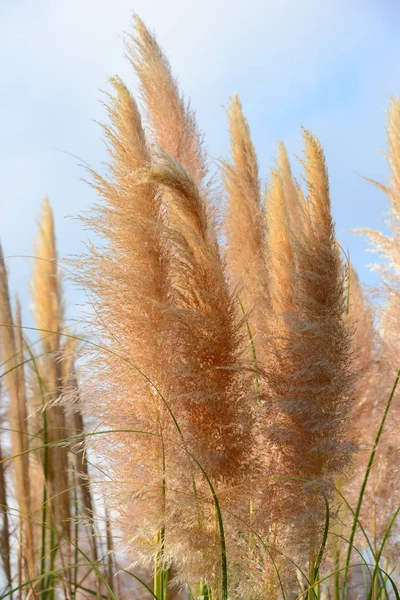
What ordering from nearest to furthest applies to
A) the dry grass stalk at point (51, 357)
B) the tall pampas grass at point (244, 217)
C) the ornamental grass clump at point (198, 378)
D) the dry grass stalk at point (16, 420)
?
the ornamental grass clump at point (198, 378)
the tall pampas grass at point (244, 217)
the dry grass stalk at point (16, 420)
the dry grass stalk at point (51, 357)

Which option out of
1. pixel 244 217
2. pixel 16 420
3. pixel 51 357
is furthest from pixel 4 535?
pixel 244 217

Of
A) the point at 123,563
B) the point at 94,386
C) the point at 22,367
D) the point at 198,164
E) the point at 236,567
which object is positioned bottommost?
the point at 236,567

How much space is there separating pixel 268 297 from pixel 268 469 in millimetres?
660

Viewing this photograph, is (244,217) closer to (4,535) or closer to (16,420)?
(16,420)

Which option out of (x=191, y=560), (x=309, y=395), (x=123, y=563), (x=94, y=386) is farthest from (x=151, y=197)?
(x=123, y=563)

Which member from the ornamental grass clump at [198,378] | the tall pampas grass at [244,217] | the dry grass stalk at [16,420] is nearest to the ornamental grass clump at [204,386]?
the ornamental grass clump at [198,378]

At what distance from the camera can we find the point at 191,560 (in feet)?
7.02

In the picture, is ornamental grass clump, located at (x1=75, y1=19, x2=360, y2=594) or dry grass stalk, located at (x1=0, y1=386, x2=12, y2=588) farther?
dry grass stalk, located at (x1=0, y1=386, x2=12, y2=588)

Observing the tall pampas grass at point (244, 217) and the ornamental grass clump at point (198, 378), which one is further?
the tall pampas grass at point (244, 217)

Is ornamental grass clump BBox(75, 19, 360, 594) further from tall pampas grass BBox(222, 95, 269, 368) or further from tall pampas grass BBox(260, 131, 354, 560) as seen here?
tall pampas grass BBox(222, 95, 269, 368)

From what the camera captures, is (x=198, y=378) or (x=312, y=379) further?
(x=312, y=379)

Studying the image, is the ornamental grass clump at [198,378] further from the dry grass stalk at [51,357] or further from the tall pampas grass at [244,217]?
the dry grass stalk at [51,357]

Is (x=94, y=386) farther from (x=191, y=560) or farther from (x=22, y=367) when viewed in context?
(x=22, y=367)

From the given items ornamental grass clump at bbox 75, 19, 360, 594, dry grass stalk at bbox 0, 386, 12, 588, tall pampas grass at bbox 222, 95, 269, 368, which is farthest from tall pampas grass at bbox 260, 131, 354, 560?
dry grass stalk at bbox 0, 386, 12, 588
